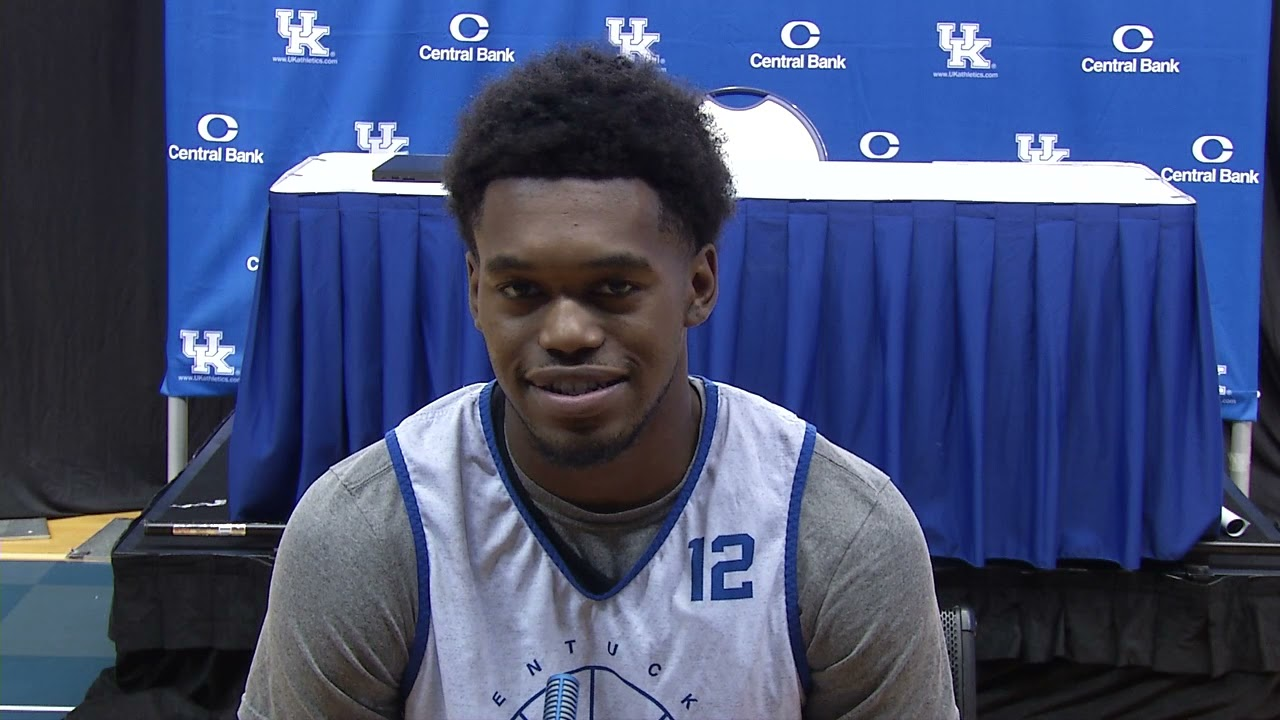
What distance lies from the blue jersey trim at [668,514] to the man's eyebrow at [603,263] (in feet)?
0.57

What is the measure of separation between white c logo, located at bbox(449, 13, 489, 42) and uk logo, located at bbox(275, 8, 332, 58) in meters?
0.43

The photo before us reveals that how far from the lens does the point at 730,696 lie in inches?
40.6

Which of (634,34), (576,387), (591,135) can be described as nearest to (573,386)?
(576,387)

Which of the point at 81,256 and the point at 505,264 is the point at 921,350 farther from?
the point at 81,256

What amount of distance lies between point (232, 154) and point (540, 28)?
3.73 feet

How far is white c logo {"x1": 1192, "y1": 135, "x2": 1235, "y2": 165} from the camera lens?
393 centimetres

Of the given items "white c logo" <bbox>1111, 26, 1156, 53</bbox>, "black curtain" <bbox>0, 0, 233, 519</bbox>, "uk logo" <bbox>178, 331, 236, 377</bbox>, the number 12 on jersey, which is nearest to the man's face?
the number 12 on jersey

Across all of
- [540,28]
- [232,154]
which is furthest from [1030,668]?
[232,154]

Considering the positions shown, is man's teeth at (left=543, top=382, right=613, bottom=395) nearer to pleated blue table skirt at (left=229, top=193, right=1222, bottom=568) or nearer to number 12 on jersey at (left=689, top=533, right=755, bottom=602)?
number 12 on jersey at (left=689, top=533, right=755, bottom=602)

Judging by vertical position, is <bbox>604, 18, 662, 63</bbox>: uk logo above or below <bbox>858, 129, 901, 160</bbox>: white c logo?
above

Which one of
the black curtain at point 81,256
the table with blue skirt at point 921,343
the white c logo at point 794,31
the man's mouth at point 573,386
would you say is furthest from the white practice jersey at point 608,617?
the black curtain at point 81,256

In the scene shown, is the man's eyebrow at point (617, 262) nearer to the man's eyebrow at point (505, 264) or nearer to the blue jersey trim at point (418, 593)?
the man's eyebrow at point (505, 264)

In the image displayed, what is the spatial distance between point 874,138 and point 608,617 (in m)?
3.25

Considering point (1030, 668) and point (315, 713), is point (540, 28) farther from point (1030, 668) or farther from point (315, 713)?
point (315, 713)
